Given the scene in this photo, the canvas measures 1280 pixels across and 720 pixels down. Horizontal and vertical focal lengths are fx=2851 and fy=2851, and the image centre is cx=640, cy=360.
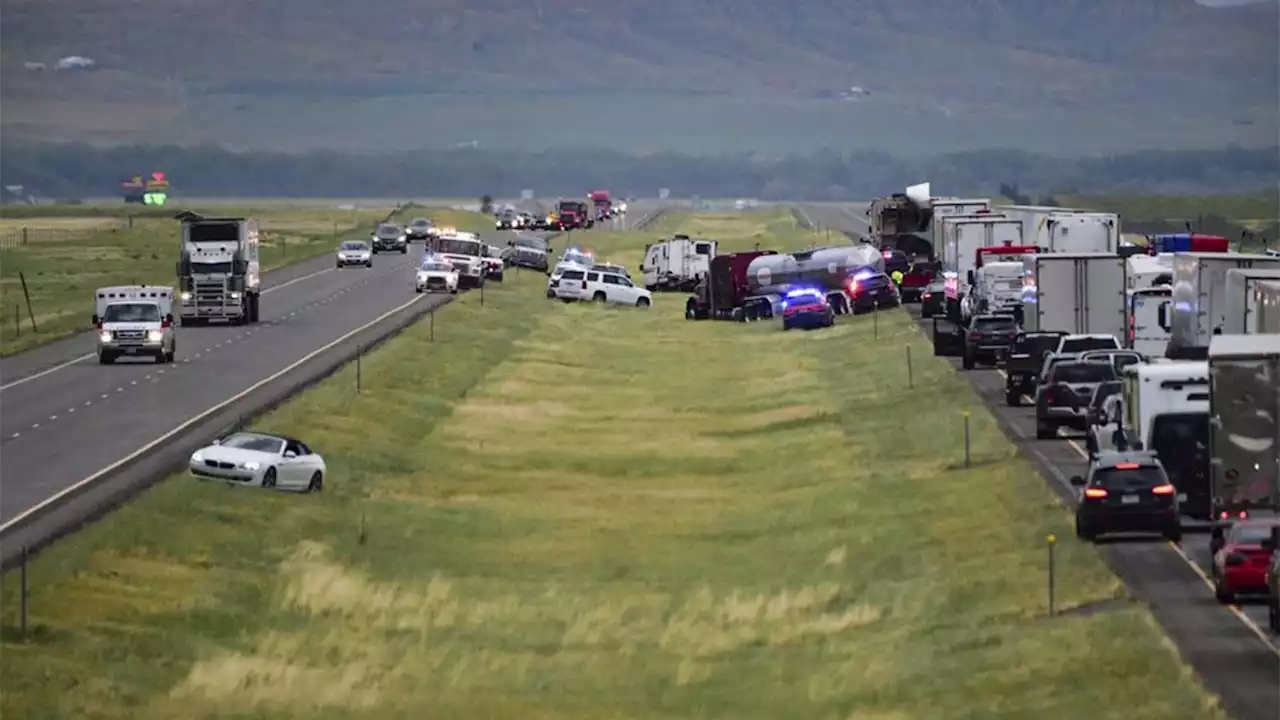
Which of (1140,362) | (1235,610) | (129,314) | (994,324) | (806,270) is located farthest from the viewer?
(806,270)

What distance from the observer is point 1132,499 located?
42125mm

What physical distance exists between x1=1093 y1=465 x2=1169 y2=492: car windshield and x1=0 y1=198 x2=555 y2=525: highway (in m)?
17.9

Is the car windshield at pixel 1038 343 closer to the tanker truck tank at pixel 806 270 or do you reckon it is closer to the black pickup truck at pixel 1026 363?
the black pickup truck at pixel 1026 363

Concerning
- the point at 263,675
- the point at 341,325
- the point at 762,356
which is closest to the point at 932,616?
the point at 263,675

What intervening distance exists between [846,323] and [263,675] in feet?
223

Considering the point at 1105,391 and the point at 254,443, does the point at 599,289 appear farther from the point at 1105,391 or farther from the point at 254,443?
the point at 1105,391

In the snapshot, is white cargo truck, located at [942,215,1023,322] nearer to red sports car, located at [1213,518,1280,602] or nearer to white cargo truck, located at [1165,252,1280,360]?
white cargo truck, located at [1165,252,1280,360]

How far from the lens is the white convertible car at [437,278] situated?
118m

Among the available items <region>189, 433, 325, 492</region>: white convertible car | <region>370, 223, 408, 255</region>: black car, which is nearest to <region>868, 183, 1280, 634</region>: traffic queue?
<region>189, 433, 325, 492</region>: white convertible car

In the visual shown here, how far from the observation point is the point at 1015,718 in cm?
3219

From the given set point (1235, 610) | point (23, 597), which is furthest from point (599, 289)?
point (1235, 610)

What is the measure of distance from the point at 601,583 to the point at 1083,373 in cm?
1460

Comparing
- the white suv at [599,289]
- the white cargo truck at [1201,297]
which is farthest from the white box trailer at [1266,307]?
the white suv at [599,289]

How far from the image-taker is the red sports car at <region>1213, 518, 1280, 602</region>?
120 feet
